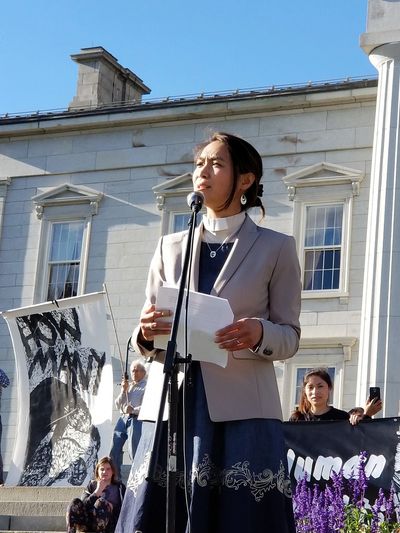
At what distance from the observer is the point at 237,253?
5.04m

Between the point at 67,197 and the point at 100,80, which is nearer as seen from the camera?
the point at 67,197

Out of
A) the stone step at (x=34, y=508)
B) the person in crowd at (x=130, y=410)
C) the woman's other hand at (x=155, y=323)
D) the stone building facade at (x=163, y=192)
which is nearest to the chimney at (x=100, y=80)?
the stone building facade at (x=163, y=192)

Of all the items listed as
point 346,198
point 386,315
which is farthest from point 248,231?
point 346,198

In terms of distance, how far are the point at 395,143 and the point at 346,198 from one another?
2.55 m

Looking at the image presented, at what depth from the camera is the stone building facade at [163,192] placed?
23.4 m

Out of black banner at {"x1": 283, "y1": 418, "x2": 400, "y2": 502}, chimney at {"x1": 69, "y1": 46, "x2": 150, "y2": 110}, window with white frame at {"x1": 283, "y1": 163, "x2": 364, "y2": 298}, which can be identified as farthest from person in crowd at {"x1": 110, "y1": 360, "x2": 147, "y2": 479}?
chimney at {"x1": 69, "y1": 46, "x2": 150, "y2": 110}

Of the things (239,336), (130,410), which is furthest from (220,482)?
(130,410)

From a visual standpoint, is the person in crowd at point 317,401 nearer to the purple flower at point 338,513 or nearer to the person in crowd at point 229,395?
the purple flower at point 338,513

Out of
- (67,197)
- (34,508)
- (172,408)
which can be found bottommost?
(34,508)

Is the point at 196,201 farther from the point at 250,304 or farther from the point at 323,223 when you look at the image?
the point at 323,223

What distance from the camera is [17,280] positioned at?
86.5 ft

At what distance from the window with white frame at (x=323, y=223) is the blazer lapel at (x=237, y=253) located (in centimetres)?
1828

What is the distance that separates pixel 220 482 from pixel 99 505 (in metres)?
7.43

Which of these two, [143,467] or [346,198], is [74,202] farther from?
[143,467]
